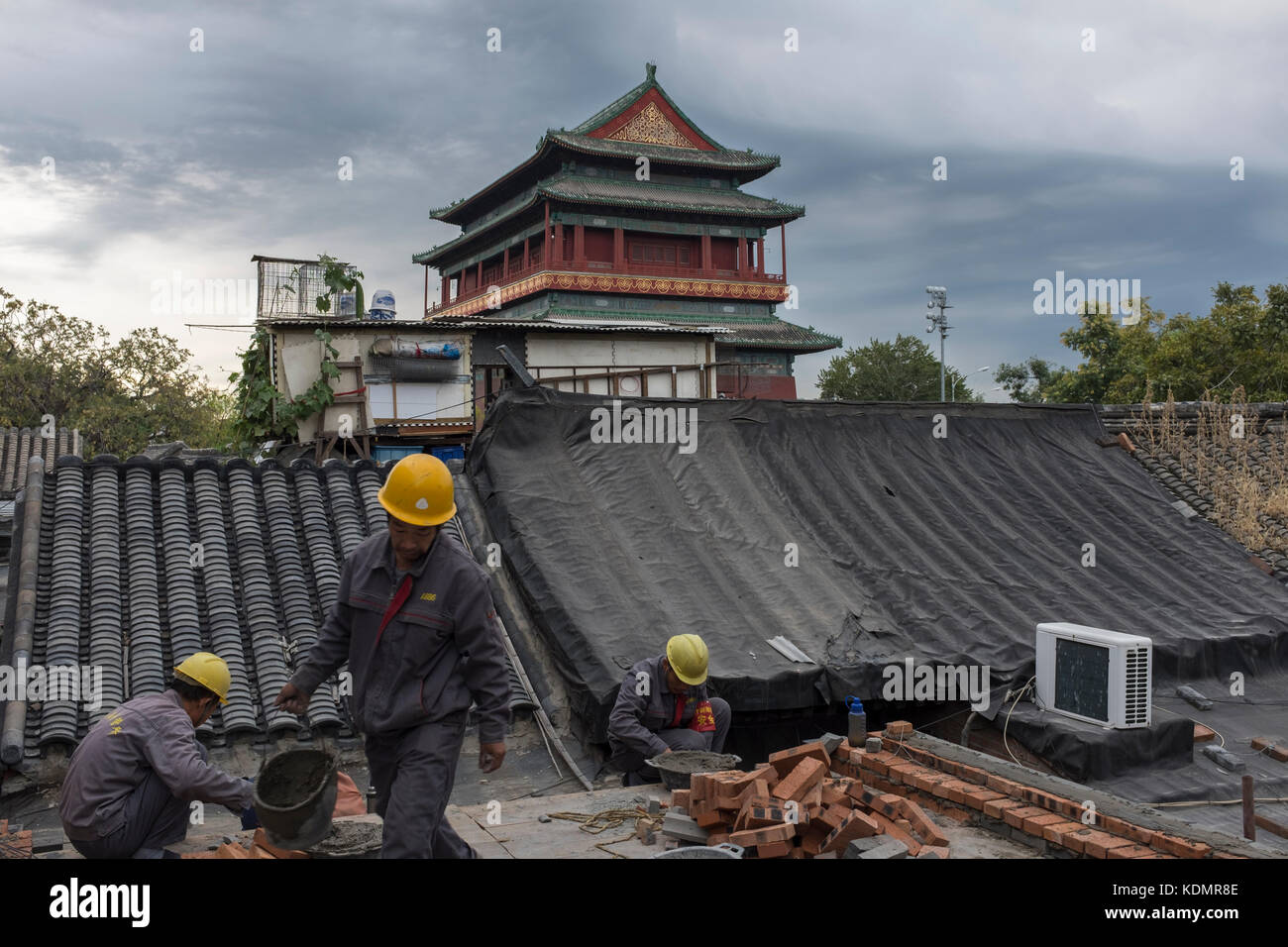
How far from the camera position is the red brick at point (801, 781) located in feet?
14.4

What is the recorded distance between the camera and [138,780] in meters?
4.06

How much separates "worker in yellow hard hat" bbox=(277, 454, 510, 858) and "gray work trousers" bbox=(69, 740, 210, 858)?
36.3 inches

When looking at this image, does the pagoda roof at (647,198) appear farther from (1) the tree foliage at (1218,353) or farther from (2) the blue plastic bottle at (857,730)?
(2) the blue plastic bottle at (857,730)

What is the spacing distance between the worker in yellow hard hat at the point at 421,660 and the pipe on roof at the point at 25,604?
8.58 ft

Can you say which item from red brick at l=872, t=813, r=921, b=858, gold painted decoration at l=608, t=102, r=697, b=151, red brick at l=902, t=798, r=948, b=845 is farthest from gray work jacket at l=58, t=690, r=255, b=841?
gold painted decoration at l=608, t=102, r=697, b=151

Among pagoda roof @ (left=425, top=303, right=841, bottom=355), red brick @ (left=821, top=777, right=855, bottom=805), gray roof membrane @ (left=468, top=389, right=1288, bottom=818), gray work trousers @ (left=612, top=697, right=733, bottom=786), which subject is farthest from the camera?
pagoda roof @ (left=425, top=303, right=841, bottom=355)

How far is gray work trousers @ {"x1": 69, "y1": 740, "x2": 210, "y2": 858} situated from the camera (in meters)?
3.99

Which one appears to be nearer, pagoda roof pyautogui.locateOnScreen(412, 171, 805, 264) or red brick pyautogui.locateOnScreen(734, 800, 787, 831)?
red brick pyautogui.locateOnScreen(734, 800, 787, 831)

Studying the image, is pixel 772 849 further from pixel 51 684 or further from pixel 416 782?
Answer: pixel 51 684

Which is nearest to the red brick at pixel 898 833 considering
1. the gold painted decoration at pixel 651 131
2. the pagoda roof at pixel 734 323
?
the pagoda roof at pixel 734 323

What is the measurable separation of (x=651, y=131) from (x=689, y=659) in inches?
1304

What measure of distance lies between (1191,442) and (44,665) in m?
12.0

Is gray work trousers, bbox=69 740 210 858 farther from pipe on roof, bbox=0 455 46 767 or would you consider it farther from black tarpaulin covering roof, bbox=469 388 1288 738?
black tarpaulin covering roof, bbox=469 388 1288 738
